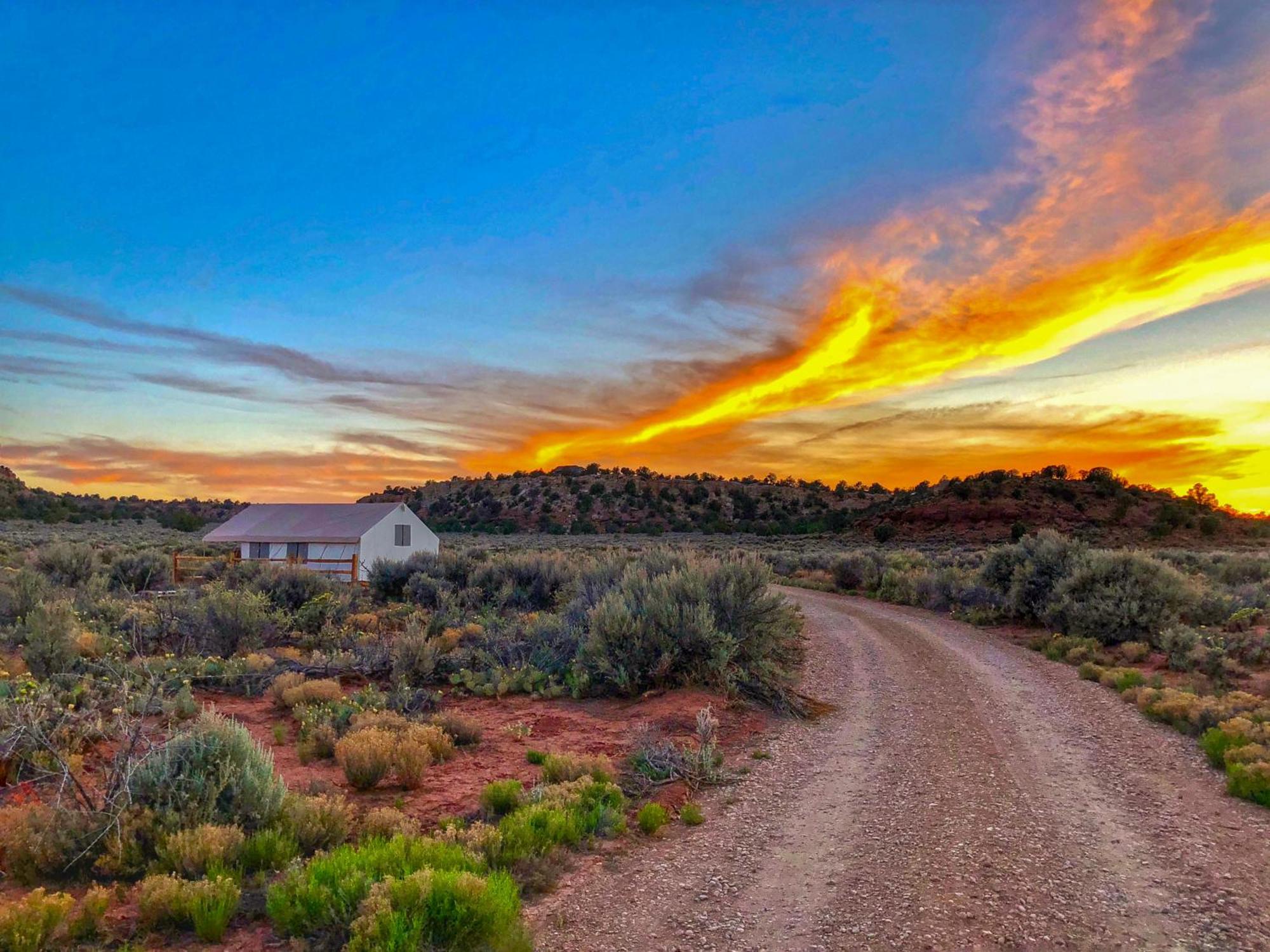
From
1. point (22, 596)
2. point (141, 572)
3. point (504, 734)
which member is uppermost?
point (22, 596)

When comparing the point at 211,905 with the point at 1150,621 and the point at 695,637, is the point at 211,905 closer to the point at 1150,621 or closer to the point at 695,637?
the point at 695,637

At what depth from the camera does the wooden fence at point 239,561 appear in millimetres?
24094

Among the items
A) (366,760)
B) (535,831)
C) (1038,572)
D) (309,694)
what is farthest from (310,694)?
(1038,572)

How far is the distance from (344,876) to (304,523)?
31.0 meters

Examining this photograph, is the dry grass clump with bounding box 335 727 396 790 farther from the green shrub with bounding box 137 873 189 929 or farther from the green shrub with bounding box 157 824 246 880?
the green shrub with bounding box 137 873 189 929

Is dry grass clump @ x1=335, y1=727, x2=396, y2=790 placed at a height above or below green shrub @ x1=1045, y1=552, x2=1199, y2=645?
below

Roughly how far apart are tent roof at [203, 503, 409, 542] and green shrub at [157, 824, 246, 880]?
26494mm

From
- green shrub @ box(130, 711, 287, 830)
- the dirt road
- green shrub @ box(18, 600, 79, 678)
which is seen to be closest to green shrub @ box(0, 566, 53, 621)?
green shrub @ box(18, 600, 79, 678)

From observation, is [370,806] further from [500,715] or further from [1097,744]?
[1097,744]

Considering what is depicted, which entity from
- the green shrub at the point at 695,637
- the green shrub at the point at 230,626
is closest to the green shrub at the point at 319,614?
the green shrub at the point at 230,626

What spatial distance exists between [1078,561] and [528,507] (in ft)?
261

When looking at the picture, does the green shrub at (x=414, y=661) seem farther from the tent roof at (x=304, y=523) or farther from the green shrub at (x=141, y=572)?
the tent roof at (x=304, y=523)

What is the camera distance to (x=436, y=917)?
164 inches

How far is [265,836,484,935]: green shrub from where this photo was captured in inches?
171
